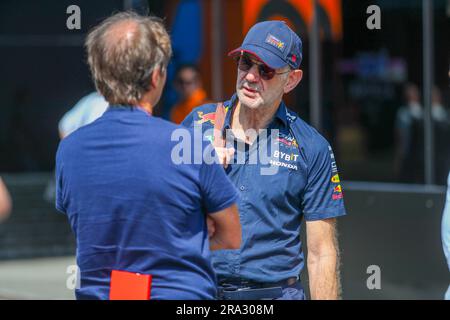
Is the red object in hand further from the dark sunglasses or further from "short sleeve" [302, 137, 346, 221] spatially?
the dark sunglasses

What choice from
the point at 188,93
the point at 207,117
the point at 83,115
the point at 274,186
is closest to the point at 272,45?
the point at 207,117

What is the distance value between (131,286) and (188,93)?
6491 mm

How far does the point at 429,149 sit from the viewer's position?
786cm

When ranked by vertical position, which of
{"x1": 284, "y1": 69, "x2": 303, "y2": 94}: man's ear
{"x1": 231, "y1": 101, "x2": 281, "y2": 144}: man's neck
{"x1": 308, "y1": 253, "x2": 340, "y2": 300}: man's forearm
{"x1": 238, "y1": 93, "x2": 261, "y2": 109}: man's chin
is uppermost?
{"x1": 284, "y1": 69, "x2": 303, "y2": 94}: man's ear

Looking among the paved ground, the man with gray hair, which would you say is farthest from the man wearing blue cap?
the paved ground

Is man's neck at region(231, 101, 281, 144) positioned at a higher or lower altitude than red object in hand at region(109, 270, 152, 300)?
higher

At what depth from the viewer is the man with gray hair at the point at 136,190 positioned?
3.04m

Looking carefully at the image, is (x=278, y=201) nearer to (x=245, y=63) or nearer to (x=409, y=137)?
(x=245, y=63)

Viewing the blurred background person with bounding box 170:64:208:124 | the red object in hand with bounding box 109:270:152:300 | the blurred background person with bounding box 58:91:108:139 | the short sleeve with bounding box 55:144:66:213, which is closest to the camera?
the red object in hand with bounding box 109:270:152:300

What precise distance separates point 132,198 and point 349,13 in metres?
5.72

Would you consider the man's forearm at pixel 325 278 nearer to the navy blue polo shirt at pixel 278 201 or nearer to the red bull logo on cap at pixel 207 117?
the navy blue polo shirt at pixel 278 201

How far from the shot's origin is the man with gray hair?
3.04 meters

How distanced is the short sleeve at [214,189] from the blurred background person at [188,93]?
626cm

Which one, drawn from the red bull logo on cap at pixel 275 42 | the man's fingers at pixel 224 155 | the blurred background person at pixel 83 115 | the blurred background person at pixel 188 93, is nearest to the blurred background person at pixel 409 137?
the blurred background person at pixel 188 93
